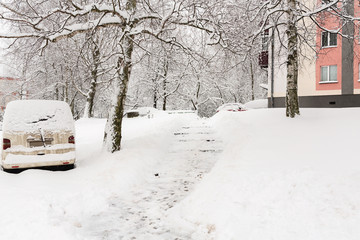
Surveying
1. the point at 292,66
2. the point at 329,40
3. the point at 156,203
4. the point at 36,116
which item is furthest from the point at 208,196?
the point at 329,40

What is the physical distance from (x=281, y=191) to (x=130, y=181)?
12.9 feet

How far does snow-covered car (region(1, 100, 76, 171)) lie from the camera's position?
21.9 feet

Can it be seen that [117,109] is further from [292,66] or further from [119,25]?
[292,66]

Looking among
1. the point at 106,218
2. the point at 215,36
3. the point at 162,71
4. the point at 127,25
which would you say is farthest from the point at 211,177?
the point at 162,71

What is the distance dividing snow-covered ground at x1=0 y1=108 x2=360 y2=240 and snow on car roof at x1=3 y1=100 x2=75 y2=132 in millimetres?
1176

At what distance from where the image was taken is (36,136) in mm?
6977

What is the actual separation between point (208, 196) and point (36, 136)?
4703 millimetres

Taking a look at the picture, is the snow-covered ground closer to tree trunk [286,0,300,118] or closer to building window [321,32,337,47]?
tree trunk [286,0,300,118]

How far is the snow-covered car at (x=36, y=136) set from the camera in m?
6.69

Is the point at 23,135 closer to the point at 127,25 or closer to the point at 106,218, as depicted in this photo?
the point at 106,218

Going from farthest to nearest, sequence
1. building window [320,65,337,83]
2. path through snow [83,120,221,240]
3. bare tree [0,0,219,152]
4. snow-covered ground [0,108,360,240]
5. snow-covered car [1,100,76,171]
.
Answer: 1. building window [320,65,337,83]
2. bare tree [0,0,219,152]
3. snow-covered car [1,100,76,171]
4. path through snow [83,120,221,240]
5. snow-covered ground [0,108,360,240]

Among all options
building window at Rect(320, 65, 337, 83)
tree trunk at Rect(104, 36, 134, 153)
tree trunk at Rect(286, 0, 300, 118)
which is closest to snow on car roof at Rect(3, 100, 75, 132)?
tree trunk at Rect(104, 36, 134, 153)

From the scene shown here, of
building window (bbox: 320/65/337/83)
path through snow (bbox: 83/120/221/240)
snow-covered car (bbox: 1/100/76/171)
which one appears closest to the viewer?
path through snow (bbox: 83/120/221/240)

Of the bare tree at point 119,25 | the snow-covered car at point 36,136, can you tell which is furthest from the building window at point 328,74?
the snow-covered car at point 36,136
